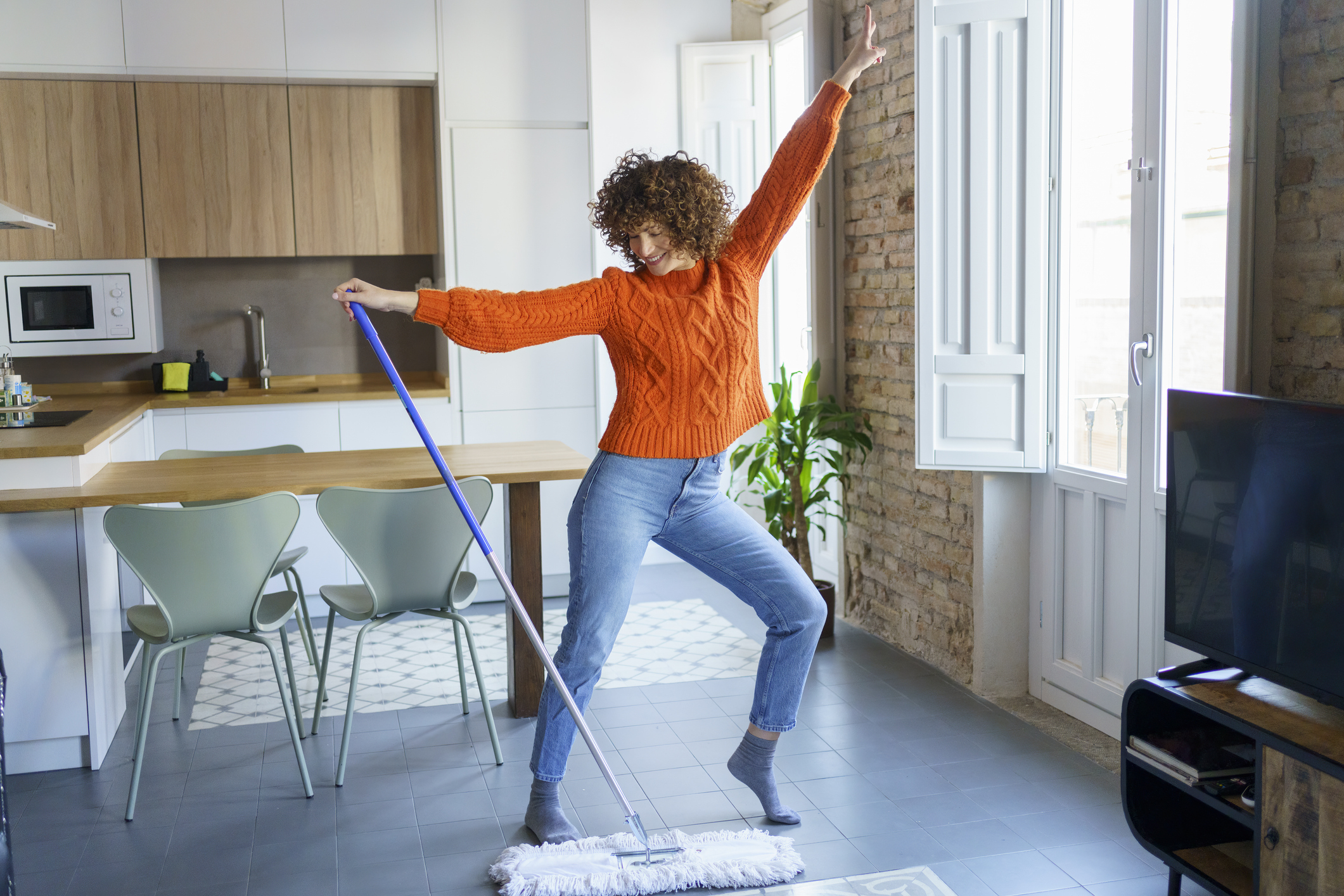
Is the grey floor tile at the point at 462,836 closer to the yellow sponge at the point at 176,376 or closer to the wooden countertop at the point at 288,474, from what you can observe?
the wooden countertop at the point at 288,474

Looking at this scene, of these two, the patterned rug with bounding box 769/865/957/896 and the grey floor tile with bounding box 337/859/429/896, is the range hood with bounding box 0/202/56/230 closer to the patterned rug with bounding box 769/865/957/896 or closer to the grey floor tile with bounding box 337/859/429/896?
the grey floor tile with bounding box 337/859/429/896

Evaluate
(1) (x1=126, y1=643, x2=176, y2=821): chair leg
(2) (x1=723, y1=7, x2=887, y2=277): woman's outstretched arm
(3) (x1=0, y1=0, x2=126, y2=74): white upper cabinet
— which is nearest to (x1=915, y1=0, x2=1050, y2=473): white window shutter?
(2) (x1=723, y1=7, x2=887, y2=277): woman's outstretched arm

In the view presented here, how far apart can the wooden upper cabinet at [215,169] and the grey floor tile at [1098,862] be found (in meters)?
4.04

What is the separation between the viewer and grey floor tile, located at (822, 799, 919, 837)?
2.75 meters

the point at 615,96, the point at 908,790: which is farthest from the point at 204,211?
the point at 908,790

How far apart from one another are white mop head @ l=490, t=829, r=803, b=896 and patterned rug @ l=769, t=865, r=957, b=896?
0.04 meters

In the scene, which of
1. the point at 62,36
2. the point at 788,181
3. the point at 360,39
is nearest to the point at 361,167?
the point at 360,39

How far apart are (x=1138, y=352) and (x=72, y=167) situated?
14.2 ft

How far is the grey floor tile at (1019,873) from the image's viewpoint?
2475mm

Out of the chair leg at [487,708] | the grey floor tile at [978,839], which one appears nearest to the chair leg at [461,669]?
the chair leg at [487,708]

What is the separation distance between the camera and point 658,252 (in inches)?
95.3

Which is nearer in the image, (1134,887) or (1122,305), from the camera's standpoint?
(1134,887)

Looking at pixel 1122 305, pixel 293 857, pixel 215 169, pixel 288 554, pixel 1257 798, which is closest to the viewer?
pixel 1257 798

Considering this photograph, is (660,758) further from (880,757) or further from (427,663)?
(427,663)
